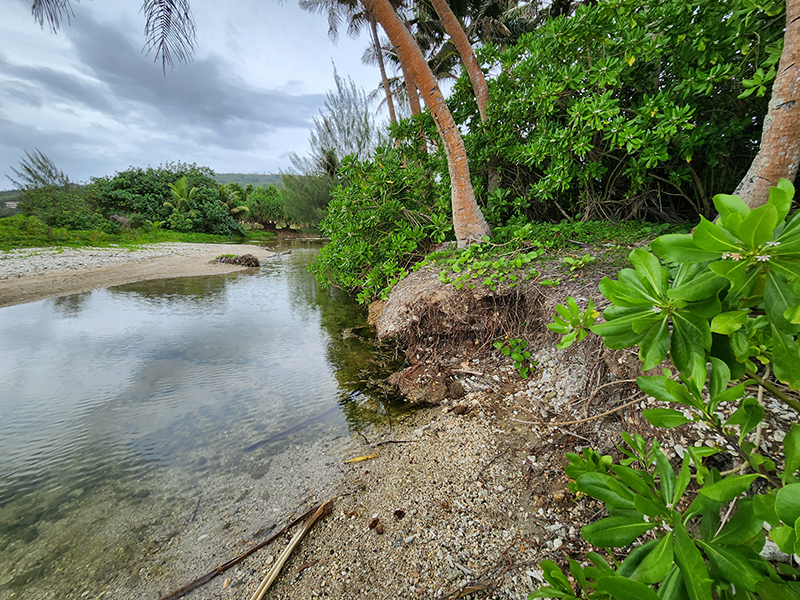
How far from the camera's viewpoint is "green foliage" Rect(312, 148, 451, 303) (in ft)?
14.4

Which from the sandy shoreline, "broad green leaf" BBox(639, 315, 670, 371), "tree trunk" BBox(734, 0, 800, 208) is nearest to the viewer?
"broad green leaf" BBox(639, 315, 670, 371)

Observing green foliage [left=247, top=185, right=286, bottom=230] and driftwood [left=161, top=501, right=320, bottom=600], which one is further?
green foliage [left=247, top=185, right=286, bottom=230]

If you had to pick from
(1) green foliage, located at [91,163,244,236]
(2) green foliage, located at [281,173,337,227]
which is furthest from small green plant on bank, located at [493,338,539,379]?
(1) green foliage, located at [91,163,244,236]

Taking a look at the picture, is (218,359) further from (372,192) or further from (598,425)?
(598,425)

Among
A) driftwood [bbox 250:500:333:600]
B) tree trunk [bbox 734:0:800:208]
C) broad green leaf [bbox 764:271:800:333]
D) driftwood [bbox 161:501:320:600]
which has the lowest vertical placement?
driftwood [bbox 161:501:320:600]

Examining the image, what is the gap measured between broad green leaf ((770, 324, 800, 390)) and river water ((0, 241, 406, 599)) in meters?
2.04

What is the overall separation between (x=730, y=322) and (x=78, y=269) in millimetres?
13252

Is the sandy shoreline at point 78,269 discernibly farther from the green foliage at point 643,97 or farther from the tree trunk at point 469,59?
the green foliage at point 643,97

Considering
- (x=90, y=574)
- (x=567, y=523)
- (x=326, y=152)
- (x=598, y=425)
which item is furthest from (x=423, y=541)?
(x=326, y=152)

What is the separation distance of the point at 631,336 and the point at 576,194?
4.72 m

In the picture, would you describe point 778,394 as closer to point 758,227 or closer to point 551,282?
point 758,227

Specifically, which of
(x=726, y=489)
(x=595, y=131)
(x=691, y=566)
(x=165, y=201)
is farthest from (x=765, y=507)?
(x=165, y=201)

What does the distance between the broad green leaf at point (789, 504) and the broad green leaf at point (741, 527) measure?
0.35 feet

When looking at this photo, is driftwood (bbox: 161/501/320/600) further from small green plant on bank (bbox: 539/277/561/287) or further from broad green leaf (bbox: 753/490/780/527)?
small green plant on bank (bbox: 539/277/561/287)
